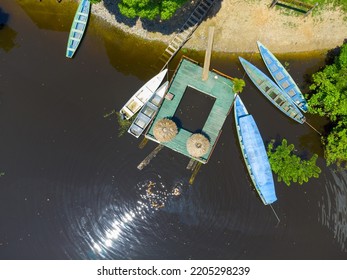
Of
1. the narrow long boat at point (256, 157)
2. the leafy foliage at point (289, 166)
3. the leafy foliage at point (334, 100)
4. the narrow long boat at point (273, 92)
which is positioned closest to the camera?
the leafy foliage at point (334, 100)

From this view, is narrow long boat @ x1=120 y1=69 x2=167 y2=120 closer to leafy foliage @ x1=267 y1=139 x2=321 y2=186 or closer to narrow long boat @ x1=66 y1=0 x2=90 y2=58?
narrow long boat @ x1=66 y1=0 x2=90 y2=58

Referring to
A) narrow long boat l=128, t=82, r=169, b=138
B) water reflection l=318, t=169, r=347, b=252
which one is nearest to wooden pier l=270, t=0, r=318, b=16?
narrow long boat l=128, t=82, r=169, b=138

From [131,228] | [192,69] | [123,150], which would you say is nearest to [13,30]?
[123,150]

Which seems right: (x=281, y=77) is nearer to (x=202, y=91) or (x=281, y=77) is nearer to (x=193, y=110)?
(x=202, y=91)

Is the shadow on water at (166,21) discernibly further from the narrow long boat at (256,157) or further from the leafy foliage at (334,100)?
the leafy foliage at (334,100)

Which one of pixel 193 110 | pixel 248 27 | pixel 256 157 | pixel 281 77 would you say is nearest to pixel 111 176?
pixel 193 110

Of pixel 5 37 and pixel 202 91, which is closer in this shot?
pixel 202 91

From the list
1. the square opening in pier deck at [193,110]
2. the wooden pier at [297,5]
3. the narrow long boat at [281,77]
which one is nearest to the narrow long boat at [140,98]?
the square opening in pier deck at [193,110]
